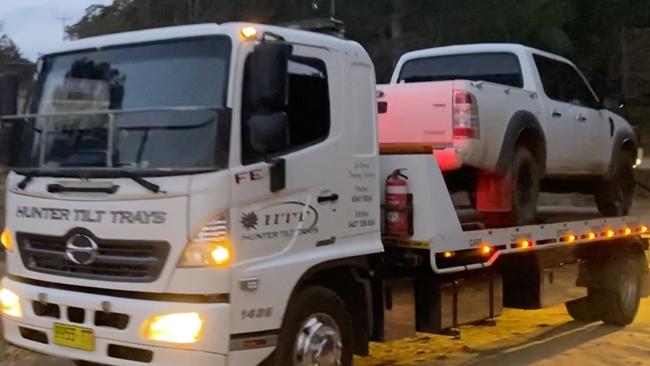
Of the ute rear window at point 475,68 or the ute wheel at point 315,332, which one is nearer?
the ute wheel at point 315,332

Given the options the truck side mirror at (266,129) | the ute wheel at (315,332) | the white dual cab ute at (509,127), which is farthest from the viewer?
the white dual cab ute at (509,127)

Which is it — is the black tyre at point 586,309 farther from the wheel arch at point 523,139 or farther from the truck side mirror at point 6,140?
the truck side mirror at point 6,140

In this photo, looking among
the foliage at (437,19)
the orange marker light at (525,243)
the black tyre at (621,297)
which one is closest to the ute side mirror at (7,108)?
the orange marker light at (525,243)

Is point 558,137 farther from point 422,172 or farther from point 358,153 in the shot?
point 358,153

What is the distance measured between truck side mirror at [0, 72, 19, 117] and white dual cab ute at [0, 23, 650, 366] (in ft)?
0.08

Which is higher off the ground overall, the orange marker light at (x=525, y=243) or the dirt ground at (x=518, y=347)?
the orange marker light at (x=525, y=243)

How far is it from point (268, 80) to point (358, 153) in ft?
4.20

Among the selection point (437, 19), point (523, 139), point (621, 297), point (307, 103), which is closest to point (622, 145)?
point (621, 297)

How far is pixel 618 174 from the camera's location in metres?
10.7

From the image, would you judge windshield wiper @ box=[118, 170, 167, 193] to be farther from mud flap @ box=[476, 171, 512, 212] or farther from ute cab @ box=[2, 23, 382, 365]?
mud flap @ box=[476, 171, 512, 212]

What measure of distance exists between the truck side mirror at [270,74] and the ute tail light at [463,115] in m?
2.54

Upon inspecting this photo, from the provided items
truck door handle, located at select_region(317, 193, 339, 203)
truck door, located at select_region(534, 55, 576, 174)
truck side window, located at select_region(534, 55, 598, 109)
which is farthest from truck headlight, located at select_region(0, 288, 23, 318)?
truck side window, located at select_region(534, 55, 598, 109)

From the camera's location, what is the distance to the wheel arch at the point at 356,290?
619 cm

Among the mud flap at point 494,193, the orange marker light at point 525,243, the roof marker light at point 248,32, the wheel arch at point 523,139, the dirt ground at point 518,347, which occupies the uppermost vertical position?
the roof marker light at point 248,32
